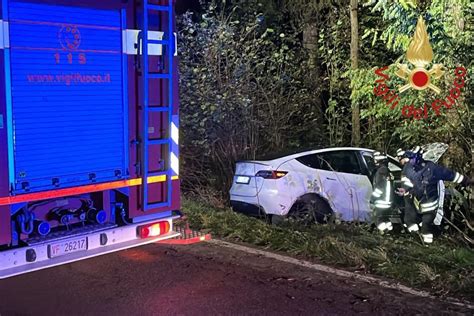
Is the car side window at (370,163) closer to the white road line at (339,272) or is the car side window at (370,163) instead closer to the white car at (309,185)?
the white car at (309,185)

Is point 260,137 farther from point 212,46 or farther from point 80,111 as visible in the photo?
point 80,111

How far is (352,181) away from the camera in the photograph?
9.73 metres

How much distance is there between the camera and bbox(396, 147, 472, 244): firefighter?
8.12m

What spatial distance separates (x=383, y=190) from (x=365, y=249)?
201cm

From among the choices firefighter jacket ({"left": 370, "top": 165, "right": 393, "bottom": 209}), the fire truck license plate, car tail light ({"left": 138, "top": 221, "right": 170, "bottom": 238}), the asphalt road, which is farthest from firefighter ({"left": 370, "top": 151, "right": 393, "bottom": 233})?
the fire truck license plate

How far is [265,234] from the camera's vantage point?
812 cm

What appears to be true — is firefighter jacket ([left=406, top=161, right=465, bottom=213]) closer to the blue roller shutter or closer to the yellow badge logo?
the yellow badge logo

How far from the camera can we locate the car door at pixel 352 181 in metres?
9.60

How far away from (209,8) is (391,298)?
8344 millimetres

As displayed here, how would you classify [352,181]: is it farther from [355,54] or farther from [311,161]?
[355,54]

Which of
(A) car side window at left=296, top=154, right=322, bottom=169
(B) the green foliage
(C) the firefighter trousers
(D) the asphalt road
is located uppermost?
(B) the green foliage

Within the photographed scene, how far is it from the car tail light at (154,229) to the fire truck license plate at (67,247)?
2.06 ft

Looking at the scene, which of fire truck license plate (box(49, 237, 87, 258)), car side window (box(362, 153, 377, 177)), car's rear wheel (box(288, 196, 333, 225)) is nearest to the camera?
fire truck license plate (box(49, 237, 87, 258))

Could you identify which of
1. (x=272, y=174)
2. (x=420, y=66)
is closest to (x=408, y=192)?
(x=272, y=174)
